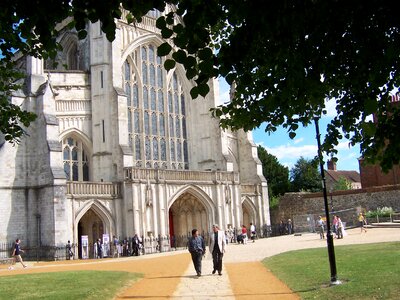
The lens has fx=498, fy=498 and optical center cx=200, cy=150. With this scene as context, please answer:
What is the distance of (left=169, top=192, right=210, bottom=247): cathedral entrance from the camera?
35875 mm

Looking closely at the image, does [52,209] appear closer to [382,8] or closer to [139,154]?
[139,154]

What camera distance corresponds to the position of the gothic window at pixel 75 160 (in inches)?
1265

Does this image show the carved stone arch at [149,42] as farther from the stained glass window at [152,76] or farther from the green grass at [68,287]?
the green grass at [68,287]

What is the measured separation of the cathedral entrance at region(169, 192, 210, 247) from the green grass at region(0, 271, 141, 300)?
19698 millimetres

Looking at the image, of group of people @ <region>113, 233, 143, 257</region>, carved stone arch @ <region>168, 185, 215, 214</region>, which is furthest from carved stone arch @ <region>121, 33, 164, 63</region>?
group of people @ <region>113, 233, 143, 257</region>

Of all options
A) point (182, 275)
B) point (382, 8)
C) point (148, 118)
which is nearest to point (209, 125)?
point (148, 118)

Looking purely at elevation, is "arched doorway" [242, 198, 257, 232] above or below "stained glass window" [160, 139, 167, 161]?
below

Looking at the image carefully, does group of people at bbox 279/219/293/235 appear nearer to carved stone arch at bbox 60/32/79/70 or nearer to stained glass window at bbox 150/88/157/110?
stained glass window at bbox 150/88/157/110

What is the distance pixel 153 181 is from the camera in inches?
1244

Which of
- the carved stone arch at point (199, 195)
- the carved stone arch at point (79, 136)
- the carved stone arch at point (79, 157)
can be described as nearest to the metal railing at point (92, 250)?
the carved stone arch at point (199, 195)

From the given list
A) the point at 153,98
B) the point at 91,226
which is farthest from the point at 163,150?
the point at 91,226

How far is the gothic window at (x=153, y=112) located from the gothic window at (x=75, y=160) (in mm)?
3682

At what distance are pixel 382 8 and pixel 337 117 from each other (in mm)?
2758

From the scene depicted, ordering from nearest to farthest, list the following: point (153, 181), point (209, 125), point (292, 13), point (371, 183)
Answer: point (292, 13) → point (153, 181) → point (209, 125) → point (371, 183)
